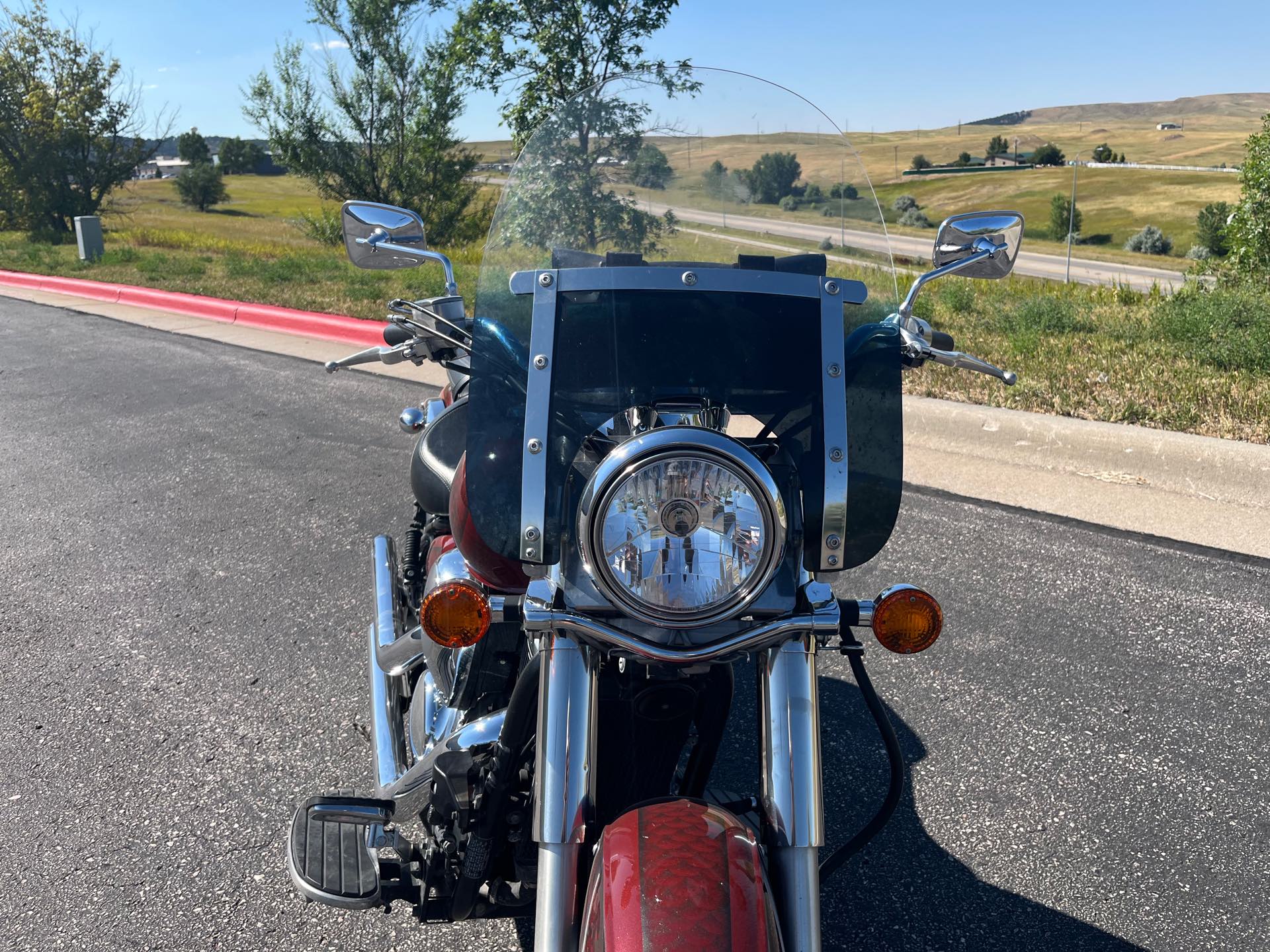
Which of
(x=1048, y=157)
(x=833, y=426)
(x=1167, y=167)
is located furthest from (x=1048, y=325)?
(x=1048, y=157)

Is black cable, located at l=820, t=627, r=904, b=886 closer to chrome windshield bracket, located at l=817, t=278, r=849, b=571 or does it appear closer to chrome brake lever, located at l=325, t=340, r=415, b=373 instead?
chrome windshield bracket, located at l=817, t=278, r=849, b=571

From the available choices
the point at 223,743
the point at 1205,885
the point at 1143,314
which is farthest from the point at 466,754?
the point at 1143,314

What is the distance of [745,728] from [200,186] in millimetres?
66830

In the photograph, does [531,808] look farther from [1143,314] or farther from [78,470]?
[1143,314]

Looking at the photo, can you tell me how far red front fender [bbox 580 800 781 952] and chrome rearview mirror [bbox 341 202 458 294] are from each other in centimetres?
153

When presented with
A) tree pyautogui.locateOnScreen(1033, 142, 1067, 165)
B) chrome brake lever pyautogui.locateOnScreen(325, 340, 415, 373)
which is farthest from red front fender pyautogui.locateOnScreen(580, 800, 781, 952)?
tree pyautogui.locateOnScreen(1033, 142, 1067, 165)

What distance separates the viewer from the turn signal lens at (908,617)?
198 centimetres

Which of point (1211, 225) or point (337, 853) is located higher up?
point (1211, 225)

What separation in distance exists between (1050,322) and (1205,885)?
672 centimetres

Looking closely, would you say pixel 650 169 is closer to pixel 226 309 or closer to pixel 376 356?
pixel 376 356

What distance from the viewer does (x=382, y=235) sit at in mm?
2770

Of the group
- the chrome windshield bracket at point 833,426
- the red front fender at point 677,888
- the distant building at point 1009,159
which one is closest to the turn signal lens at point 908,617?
the chrome windshield bracket at point 833,426

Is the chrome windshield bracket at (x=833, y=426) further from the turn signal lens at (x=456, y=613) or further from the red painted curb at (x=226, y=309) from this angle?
the red painted curb at (x=226, y=309)

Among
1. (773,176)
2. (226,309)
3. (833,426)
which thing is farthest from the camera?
(226,309)
